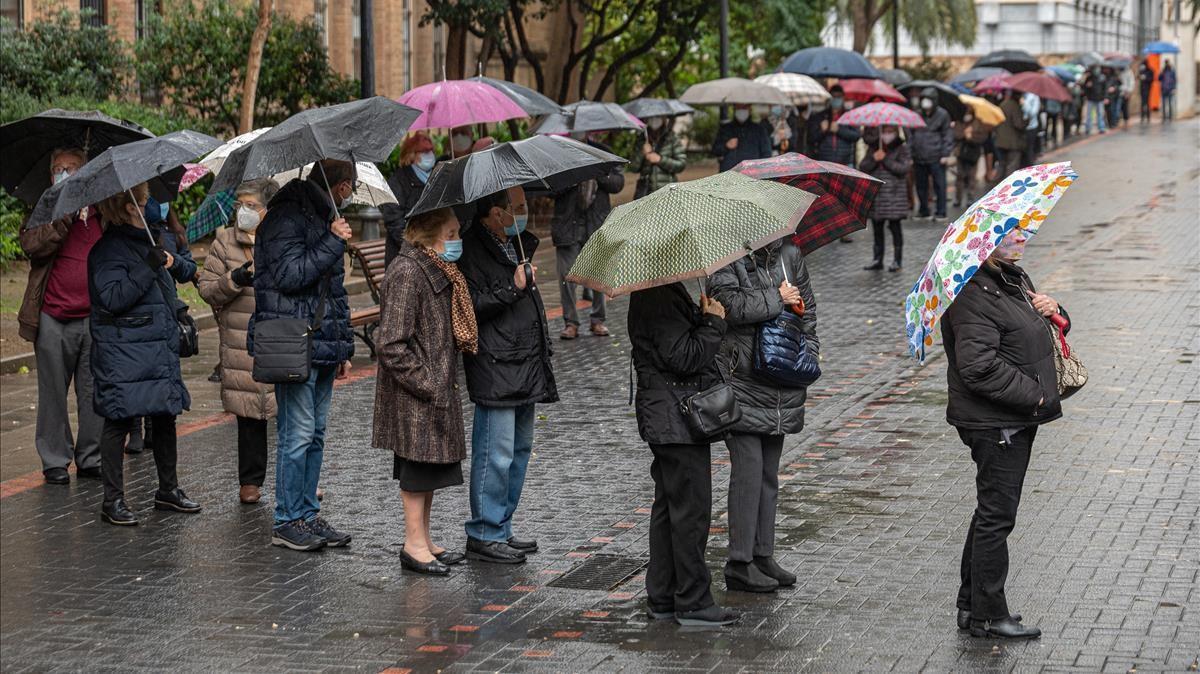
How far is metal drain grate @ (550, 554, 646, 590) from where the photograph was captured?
26.1 feet

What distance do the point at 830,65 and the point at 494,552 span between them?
62.1ft

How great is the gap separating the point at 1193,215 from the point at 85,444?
18.7 m

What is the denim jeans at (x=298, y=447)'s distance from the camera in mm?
8766

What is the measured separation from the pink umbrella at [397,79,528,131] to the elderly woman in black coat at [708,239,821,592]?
20.5 ft

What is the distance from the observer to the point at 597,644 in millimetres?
7090

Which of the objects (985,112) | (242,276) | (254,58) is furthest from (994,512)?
(985,112)

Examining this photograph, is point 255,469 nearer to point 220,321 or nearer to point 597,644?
point 220,321

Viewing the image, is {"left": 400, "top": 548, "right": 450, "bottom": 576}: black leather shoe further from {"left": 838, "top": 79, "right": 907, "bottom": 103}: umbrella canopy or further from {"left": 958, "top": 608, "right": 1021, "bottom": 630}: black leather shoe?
{"left": 838, "top": 79, "right": 907, "bottom": 103}: umbrella canopy

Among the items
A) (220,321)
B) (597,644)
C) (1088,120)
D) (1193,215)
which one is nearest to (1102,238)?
(1193,215)

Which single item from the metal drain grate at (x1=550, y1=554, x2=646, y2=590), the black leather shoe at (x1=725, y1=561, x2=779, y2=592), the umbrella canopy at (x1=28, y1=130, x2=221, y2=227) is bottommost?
the metal drain grate at (x1=550, y1=554, x2=646, y2=590)

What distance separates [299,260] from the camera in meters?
8.59

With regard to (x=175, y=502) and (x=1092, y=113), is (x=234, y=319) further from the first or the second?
(x=1092, y=113)

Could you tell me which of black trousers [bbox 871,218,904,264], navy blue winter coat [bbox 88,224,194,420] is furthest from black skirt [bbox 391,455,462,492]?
black trousers [bbox 871,218,904,264]

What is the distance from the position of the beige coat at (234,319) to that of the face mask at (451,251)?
177 cm
